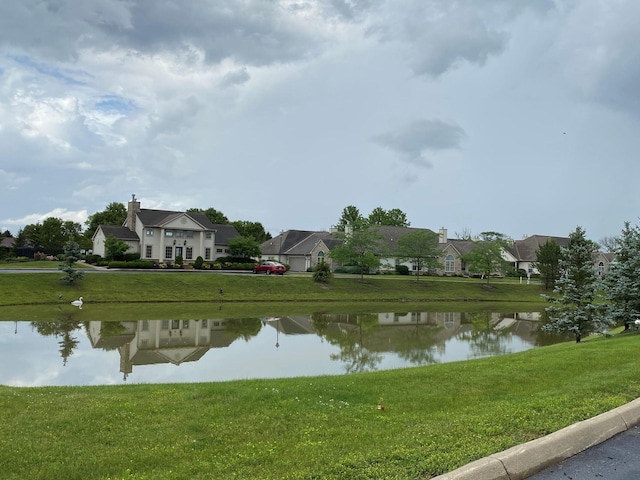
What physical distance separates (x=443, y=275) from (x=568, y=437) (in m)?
70.9

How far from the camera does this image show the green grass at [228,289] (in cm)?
3716

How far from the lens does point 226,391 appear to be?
8766 millimetres

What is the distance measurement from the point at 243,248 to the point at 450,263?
108 ft

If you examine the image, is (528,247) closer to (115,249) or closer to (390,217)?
(390,217)

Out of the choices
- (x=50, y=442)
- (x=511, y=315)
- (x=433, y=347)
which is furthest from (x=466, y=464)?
(x=511, y=315)

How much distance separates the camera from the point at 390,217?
11112 centimetres

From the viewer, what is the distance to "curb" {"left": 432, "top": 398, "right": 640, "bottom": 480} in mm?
4996

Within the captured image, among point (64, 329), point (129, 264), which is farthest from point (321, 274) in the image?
point (64, 329)

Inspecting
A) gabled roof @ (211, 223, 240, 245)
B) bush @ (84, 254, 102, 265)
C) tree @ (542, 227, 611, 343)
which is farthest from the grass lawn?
gabled roof @ (211, 223, 240, 245)

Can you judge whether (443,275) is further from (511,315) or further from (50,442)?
(50,442)

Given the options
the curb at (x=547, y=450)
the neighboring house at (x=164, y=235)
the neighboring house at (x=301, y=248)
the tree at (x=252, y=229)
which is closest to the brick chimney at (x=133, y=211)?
the neighboring house at (x=164, y=235)

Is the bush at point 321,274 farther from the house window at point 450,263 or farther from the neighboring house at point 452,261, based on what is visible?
the house window at point 450,263

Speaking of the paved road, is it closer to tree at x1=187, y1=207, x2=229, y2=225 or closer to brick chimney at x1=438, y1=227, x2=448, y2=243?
brick chimney at x1=438, y1=227, x2=448, y2=243

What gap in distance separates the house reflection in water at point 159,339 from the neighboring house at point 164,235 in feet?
120
